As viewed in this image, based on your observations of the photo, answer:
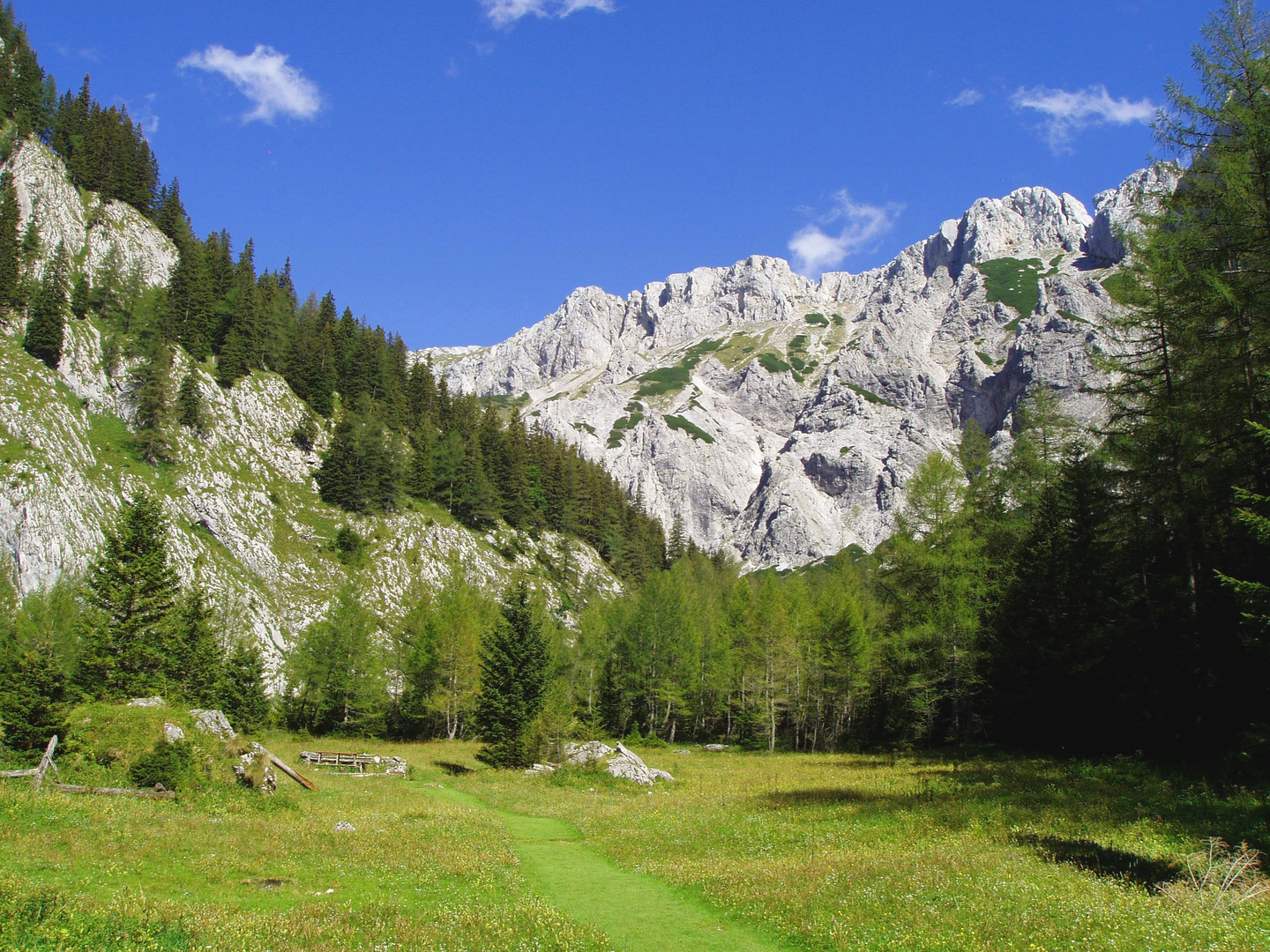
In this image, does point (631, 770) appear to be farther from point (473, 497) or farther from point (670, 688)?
point (473, 497)

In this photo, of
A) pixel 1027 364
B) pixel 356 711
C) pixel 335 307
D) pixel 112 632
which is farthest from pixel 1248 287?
pixel 1027 364

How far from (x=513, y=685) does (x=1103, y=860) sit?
3279 centimetres

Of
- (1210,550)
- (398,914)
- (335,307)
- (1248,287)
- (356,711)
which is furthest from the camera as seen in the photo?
(335,307)

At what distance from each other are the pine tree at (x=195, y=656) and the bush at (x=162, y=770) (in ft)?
79.2

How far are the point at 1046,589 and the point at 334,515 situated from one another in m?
88.0

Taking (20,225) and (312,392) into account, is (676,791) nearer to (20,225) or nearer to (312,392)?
(312,392)

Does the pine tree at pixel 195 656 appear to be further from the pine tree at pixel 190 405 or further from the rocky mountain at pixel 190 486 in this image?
the pine tree at pixel 190 405

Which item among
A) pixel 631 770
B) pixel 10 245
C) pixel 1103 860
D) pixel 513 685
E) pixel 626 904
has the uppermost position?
pixel 10 245

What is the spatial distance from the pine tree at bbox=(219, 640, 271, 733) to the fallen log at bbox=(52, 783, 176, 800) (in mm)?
28941

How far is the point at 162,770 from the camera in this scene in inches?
803

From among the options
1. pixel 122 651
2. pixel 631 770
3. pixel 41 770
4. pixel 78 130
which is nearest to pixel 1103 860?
pixel 631 770

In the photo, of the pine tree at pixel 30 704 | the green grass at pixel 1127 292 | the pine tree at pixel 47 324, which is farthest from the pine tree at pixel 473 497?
the green grass at pixel 1127 292

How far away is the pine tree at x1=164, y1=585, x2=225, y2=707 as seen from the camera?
142 ft

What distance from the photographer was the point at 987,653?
3516 cm
